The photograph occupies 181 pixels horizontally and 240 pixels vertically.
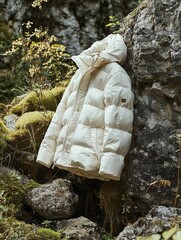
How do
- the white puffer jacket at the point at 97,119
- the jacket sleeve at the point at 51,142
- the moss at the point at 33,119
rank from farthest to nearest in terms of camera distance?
1. the moss at the point at 33,119
2. the jacket sleeve at the point at 51,142
3. the white puffer jacket at the point at 97,119

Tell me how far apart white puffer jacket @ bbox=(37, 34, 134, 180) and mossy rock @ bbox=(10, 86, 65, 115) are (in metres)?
1.20

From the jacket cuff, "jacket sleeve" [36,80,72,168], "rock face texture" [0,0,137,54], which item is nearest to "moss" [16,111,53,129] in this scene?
"jacket sleeve" [36,80,72,168]

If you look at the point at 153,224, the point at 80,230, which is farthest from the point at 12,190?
the point at 153,224

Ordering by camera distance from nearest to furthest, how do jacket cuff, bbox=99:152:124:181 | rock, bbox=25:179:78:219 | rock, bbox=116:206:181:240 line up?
rock, bbox=116:206:181:240 → jacket cuff, bbox=99:152:124:181 → rock, bbox=25:179:78:219

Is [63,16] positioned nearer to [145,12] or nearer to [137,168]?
[145,12]

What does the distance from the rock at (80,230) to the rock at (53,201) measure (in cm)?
15

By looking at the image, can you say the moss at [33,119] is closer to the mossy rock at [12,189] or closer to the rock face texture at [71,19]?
the mossy rock at [12,189]

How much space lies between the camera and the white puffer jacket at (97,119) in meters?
3.34

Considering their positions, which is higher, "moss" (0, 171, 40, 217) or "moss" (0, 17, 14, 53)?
"moss" (0, 17, 14, 53)

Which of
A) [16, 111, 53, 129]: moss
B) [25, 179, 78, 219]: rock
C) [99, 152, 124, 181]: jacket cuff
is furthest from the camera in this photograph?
[16, 111, 53, 129]: moss

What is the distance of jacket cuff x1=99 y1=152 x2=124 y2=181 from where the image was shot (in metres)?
3.22

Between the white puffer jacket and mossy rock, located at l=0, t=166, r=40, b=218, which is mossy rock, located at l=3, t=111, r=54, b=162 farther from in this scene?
the white puffer jacket

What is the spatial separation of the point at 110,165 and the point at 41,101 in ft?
6.87

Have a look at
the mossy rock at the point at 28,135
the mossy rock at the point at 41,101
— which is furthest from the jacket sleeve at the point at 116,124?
the mossy rock at the point at 41,101
